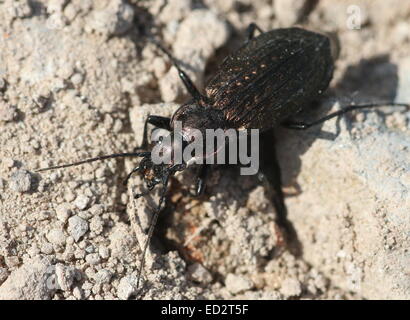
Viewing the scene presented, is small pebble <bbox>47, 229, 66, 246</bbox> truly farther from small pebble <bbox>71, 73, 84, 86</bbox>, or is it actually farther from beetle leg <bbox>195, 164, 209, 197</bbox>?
small pebble <bbox>71, 73, 84, 86</bbox>

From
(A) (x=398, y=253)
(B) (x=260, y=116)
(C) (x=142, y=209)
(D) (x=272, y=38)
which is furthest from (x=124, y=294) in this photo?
(D) (x=272, y=38)

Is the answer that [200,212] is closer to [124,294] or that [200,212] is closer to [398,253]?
[124,294]

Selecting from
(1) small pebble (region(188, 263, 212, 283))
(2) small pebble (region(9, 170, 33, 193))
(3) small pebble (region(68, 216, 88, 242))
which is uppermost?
(2) small pebble (region(9, 170, 33, 193))

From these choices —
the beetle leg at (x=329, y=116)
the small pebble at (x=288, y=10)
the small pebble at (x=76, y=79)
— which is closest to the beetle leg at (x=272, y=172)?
the beetle leg at (x=329, y=116)

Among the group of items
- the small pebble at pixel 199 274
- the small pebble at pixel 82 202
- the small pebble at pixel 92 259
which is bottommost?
the small pebble at pixel 199 274

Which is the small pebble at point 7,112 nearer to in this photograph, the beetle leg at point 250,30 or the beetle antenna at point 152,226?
the beetle antenna at point 152,226

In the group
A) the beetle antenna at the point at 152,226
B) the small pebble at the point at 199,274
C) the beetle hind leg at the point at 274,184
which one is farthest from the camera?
the beetle hind leg at the point at 274,184

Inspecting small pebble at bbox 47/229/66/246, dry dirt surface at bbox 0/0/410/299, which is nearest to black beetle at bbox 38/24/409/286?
dry dirt surface at bbox 0/0/410/299
